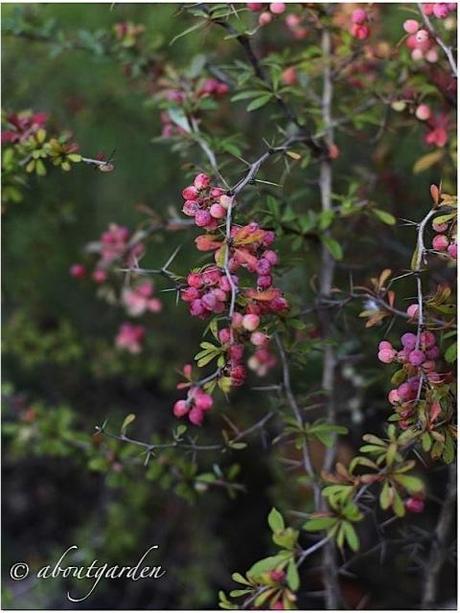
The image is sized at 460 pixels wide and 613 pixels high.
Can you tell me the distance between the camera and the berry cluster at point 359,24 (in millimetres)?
1157

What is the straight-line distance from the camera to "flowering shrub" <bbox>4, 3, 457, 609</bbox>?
846mm

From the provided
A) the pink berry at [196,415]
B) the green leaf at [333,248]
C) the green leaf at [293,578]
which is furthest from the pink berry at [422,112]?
the green leaf at [293,578]

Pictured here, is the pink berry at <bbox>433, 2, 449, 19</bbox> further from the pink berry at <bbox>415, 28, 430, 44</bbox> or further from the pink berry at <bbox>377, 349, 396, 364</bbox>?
the pink berry at <bbox>377, 349, 396, 364</bbox>

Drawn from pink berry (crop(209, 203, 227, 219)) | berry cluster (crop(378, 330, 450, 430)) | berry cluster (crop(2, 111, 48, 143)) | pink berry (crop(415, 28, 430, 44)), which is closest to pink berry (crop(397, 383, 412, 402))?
berry cluster (crop(378, 330, 450, 430))

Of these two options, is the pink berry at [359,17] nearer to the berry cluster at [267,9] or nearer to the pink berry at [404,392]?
the berry cluster at [267,9]

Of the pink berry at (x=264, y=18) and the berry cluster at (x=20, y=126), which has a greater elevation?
the pink berry at (x=264, y=18)

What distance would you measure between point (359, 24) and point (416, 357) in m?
0.56

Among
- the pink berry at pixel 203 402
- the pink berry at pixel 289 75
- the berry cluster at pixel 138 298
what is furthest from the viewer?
the berry cluster at pixel 138 298

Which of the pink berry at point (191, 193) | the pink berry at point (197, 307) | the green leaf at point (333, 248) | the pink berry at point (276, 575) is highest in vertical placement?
the pink berry at point (191, 193)

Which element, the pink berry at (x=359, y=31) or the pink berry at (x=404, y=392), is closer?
the pink berry at (x=404, y=392)

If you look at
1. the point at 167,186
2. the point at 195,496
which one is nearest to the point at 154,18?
the point at 167,186

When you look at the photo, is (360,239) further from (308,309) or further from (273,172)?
(273,172)

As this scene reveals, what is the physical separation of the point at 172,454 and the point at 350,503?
517 millimetres

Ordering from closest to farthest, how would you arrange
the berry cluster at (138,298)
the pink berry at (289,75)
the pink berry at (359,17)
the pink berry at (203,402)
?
the pink berry at (203,402) < the pink berry at (359,17) < the pink berry at (289,75) < the berry cluster at (138,298)
